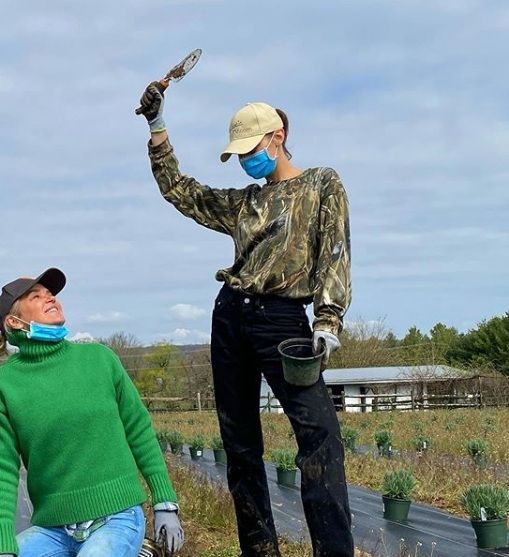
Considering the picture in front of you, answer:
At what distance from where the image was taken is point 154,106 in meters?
3.38

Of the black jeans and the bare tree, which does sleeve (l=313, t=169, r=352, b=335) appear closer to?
the black jeans

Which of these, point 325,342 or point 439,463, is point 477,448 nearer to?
point 439,463

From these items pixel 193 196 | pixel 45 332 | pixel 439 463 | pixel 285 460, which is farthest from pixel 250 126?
pixel 439 463

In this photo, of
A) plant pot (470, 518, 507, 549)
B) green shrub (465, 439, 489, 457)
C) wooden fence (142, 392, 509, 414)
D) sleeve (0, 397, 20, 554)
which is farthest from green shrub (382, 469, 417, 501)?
wooden fence (142, 392, 509, 414)

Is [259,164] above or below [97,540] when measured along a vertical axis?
above

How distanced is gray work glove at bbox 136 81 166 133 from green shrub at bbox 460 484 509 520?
8.96 ft

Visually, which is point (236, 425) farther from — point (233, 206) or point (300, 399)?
point (233, 206)

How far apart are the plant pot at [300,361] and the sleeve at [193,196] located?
2.05 feet

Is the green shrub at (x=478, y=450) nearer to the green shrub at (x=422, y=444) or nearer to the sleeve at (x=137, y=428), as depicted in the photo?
the green shrub at (x=422, y=444)

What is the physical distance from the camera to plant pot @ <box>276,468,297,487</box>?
741cm

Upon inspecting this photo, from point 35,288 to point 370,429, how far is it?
14020 mm

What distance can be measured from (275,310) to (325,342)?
259mm

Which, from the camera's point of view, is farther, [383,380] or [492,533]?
[383,380]

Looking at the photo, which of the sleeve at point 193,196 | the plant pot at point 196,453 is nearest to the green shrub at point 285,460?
the plant pot at point 196,453
